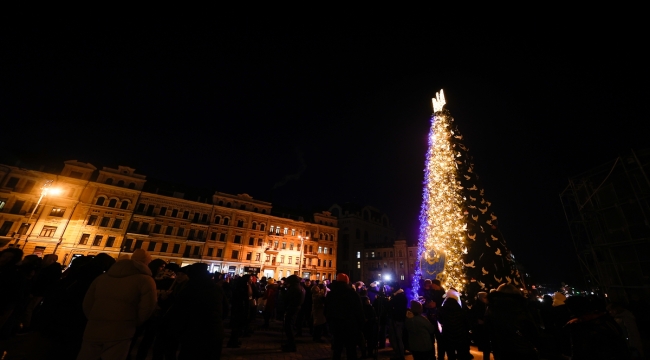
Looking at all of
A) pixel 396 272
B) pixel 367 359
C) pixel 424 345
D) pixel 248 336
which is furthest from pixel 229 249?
pixel 424 345

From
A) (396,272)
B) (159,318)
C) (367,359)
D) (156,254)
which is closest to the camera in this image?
(159,318)

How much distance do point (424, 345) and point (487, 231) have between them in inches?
350

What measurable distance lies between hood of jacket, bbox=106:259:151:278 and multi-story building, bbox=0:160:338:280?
32132mm

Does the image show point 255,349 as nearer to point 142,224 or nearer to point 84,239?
point 142,224

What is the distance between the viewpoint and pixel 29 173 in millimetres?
32000

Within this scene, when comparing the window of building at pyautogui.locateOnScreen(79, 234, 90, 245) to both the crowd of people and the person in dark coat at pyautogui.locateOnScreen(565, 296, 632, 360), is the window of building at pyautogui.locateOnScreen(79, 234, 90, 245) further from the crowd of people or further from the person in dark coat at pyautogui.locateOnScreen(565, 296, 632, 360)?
the person in dark coat at pyautogui.locateOnScreen(565, 296, 632, 360)

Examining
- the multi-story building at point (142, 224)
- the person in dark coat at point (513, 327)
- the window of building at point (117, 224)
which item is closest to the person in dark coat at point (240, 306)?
the person in dark coat at point (513, 327)

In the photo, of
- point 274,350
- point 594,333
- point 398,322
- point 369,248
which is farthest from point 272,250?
point 594,333

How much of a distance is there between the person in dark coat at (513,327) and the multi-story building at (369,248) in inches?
1761

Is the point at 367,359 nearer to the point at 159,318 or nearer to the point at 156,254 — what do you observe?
the point at 159,318

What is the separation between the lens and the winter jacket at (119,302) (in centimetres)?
350

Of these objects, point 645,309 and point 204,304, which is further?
point 645,309

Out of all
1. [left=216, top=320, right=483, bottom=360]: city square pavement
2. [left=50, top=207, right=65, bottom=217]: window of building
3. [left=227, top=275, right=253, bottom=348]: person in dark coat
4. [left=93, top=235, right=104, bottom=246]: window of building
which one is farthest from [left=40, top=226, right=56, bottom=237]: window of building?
[left=227, top=275, right=253, bottom=348]: person in dark coat

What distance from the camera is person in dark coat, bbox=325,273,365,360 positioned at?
546cm
